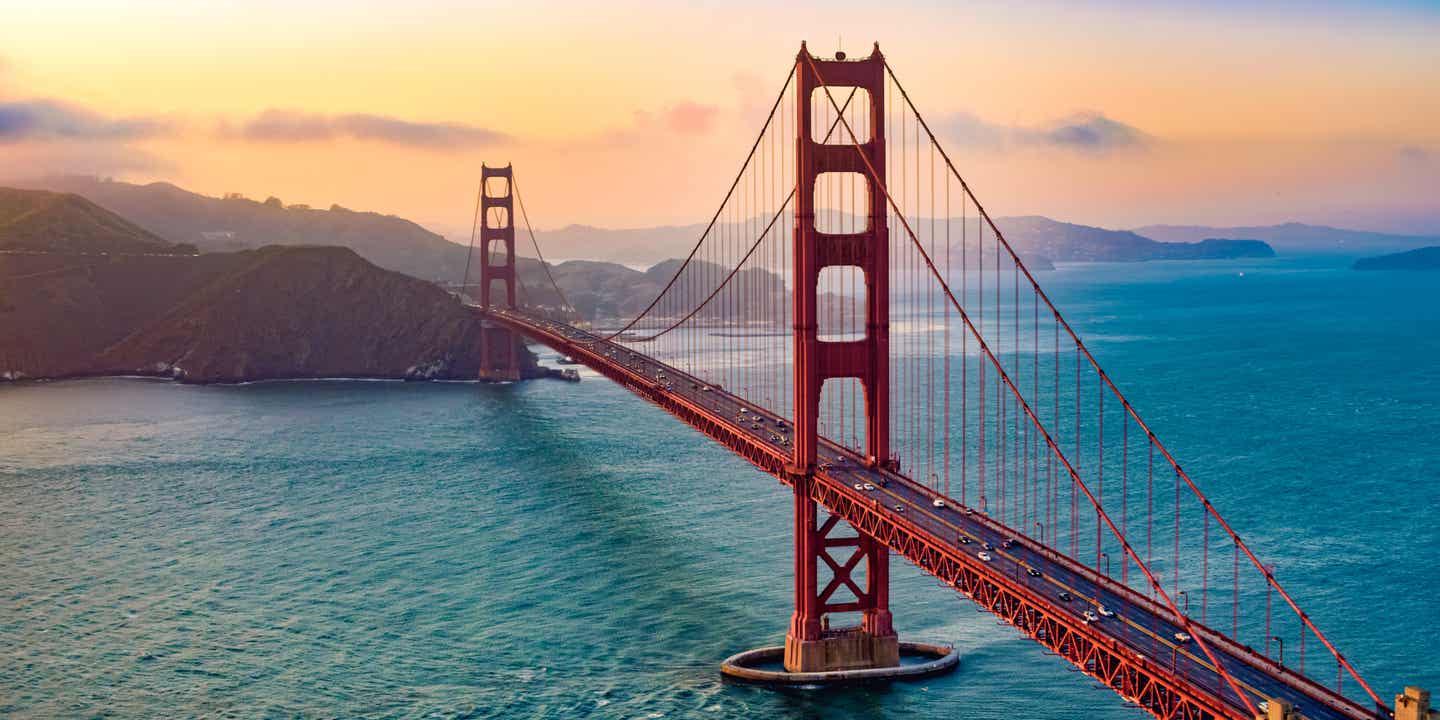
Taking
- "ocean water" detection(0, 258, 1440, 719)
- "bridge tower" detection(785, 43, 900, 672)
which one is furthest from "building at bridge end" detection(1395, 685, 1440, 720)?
"bridge tower" detection(785, 43, 900, 672)

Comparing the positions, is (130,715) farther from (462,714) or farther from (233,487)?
(233,487)

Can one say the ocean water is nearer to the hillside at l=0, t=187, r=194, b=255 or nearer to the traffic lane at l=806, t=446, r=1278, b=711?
the traffic lane at l=806, t=446, r=1278, b=711

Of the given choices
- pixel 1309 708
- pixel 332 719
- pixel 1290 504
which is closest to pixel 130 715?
pixel 332 719

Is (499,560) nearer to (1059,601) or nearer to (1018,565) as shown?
(1018,565)

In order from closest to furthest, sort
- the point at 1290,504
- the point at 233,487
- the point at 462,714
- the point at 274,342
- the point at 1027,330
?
the point at 462,714 → the point at 1290,504 → the point at 233,487 → the point at 274,342 → the point at 1027,330

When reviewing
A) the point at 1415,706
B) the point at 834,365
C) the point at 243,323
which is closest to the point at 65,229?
the point at 243,323

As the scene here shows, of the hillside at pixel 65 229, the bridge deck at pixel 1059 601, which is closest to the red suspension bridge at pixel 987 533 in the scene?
the bridge deck at pixel 1059 601

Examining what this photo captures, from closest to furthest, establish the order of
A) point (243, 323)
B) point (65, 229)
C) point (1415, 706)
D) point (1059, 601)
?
1. point (1415, 706)
2. point (1059, 601)
3. point (243, 323)
4. point (65, 229)
